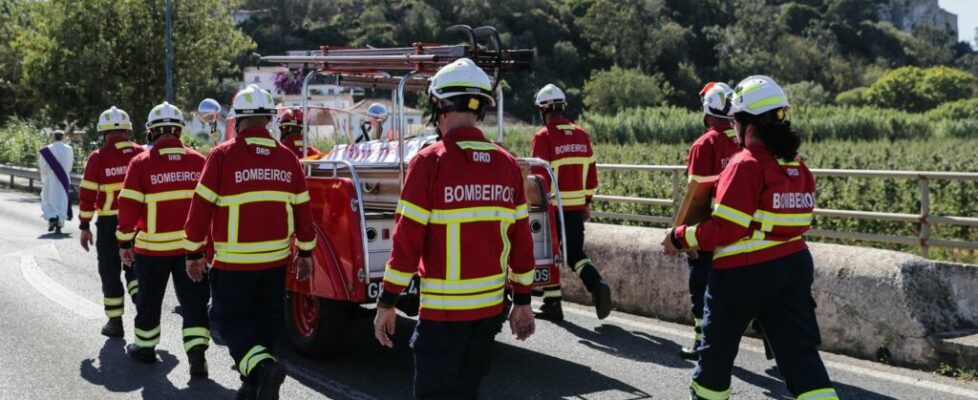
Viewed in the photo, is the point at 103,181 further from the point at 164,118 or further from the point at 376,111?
the point at 376,111

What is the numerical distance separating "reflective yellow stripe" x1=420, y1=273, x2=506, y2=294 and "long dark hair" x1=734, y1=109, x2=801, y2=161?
5.35 feet

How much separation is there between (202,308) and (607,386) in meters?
2.95

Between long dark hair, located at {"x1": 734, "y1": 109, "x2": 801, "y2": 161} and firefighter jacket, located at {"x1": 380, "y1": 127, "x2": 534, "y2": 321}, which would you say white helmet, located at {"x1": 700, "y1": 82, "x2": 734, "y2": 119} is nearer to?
long dark hair, located at {"x1": 734, "y1": 109, "x2": 801, "y2": 161}

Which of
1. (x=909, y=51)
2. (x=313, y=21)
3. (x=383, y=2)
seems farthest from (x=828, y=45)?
(x=313, y=21)

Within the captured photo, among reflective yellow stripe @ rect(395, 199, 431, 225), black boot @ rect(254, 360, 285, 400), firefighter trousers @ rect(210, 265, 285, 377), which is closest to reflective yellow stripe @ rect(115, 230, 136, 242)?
firefighter trousers @ rect(210, 265, 285, 377)

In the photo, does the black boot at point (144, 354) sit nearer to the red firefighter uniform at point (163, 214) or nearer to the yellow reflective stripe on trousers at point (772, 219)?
the red firefighter uniform at point (163, 214)

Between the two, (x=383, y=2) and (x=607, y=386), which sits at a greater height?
(x=383, y=2)

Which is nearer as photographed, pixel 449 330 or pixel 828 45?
pixel 449 330

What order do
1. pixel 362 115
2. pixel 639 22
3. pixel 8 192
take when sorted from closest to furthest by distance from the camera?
1. pixel 362 115
2. pixel 8 192
3. pixel 639 22

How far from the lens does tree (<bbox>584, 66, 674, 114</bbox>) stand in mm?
91500

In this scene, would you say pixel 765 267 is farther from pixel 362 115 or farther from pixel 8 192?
pixel 8 192

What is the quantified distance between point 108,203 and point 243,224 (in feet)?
9.88

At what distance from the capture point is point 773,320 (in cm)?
478

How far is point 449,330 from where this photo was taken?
4043 millimetres
